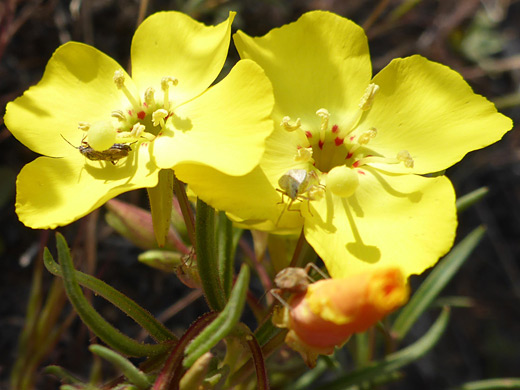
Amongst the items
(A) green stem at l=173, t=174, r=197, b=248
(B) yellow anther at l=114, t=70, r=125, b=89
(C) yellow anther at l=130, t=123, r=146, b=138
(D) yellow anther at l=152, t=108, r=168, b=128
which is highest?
(B) yellow anther at l=114, t=70, r=125, b=89

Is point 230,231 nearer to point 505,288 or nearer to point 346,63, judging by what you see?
point 346,63

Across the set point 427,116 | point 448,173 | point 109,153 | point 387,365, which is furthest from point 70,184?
point 448,173

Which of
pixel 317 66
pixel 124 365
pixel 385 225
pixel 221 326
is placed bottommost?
pixel 124 365

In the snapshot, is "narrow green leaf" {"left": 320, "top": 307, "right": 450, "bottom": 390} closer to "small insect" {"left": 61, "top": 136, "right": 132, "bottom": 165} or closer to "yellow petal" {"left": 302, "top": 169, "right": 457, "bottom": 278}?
"yellow petal" {"left": 302, "top": 169, "right": 457, "bottom": 278}

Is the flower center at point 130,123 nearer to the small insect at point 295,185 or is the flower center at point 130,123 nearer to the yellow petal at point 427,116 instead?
the small insect at point 295,185

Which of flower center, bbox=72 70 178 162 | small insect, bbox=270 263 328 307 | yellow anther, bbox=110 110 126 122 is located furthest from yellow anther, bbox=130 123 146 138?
small insect, bbox=270 263 328 307

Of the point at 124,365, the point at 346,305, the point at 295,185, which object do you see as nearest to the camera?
the point at 346,305

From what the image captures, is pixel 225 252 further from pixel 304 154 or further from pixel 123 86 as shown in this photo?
pixel 123 86

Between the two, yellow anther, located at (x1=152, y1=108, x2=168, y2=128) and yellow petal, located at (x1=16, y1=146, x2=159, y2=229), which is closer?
yellow petal, located at (x1=16, y1=146, x2=159, y2=229)
